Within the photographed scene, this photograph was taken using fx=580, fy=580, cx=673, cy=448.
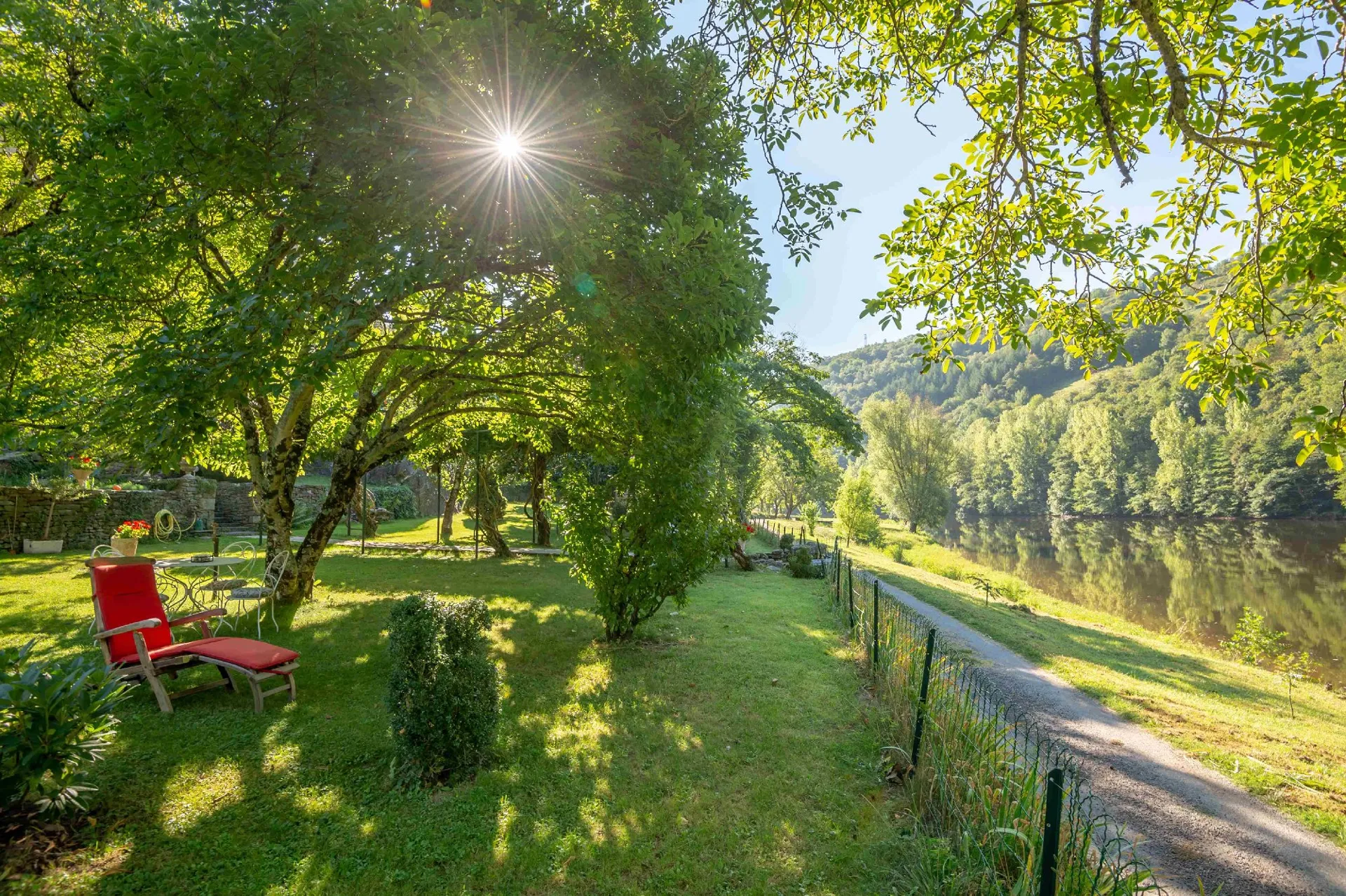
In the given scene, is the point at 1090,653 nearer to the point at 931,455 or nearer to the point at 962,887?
the point at 962,887

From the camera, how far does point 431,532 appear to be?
85.6 feet

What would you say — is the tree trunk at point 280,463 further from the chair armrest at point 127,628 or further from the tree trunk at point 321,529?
the chair armrest at point 127,628

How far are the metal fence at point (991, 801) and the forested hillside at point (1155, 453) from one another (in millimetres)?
36661

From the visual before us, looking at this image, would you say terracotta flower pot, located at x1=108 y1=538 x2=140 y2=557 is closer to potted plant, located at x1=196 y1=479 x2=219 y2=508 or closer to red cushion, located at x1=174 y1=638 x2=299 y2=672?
red cushion, located at x1=174 y1=638 x2=299 y2=672

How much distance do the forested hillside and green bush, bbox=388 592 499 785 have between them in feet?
131

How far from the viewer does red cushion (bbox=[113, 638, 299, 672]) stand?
5422mm

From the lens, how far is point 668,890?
131 inches

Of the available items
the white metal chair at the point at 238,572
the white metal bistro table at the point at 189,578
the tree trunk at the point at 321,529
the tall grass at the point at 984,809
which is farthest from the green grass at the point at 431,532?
the tall grass at the point at 984,809

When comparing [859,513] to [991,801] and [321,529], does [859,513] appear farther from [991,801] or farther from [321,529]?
[991,801]

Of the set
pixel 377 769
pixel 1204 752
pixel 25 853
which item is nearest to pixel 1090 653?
pixel 1204 752

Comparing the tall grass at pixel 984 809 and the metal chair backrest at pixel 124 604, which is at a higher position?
the metal chair backrest at pixel 124 604

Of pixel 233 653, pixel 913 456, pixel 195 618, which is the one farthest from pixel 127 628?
pixel 913 456

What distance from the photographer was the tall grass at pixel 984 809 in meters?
2.89

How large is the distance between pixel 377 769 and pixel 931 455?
41.4 metres
